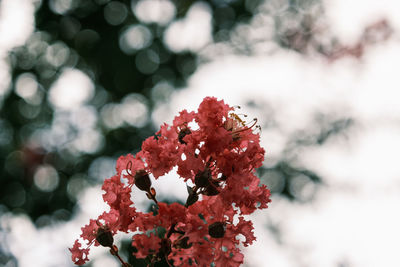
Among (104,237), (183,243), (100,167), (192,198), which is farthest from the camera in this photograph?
(100,167)

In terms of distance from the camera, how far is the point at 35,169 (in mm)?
6508

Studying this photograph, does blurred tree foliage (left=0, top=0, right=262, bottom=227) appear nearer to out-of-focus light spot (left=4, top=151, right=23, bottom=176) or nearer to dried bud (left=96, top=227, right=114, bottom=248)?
out-of-focus light spot (left=4, top=151, right=23, bottom=176)

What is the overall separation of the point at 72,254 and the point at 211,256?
67 cm

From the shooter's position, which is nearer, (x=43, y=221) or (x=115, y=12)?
(x=43, y=221)

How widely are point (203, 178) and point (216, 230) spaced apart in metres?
0.20

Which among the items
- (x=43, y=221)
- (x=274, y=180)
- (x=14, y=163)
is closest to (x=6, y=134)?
(x=14, y=163)

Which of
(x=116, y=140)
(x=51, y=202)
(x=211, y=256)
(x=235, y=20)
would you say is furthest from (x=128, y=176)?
(x=235, y=20)

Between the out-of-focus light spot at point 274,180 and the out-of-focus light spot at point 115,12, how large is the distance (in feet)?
11.5

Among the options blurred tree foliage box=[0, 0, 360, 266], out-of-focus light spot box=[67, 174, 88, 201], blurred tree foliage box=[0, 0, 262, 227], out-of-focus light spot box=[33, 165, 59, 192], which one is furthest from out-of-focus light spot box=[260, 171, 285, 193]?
out-of-focus light spot box=[33, 165, 59, 192]

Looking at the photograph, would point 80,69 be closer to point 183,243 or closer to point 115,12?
point 115,12

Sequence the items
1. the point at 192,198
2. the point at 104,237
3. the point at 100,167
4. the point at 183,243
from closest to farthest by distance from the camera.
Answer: the point at 183,243
the point at 192,198
the point at 104,237
the point at 100,167

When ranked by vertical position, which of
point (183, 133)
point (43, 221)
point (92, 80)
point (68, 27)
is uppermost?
point (68, 27)

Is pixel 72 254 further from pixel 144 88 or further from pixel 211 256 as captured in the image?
pixel 144 88

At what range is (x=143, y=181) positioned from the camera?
5.49ft
